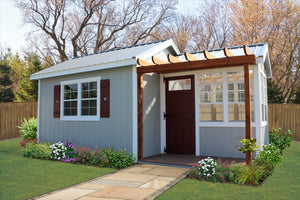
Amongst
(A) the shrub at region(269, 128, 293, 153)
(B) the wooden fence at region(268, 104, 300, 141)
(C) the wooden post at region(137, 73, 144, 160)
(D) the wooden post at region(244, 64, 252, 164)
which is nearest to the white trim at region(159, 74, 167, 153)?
(C) the wooden post at region(137, 73, 144, 160)

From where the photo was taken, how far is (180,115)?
7141 mm

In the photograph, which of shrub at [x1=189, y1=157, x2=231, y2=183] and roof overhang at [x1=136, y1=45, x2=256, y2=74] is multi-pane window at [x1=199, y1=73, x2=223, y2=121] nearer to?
roof overhang at [x1=136, y1=45, x2=256, y2=74]

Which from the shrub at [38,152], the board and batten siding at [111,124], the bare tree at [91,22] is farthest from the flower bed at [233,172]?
the bare tree at [91,22]

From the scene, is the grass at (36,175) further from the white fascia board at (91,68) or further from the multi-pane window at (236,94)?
the multi-pane window at (236,94)

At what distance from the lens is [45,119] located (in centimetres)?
876

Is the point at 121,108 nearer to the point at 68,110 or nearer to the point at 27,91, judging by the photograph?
the point at 68,110

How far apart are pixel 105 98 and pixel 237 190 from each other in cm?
425

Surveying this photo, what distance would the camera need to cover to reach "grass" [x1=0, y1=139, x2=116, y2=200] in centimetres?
420

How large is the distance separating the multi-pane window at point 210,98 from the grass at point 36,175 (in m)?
2.97

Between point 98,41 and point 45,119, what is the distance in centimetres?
1257

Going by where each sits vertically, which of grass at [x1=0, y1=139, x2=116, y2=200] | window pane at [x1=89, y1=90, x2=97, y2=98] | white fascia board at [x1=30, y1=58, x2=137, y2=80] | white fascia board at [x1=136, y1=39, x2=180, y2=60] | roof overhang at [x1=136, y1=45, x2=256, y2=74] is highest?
white fascia board at [x1=136, y1=39, x2=180, y2=60]

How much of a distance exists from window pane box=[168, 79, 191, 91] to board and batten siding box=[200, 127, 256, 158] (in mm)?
1266

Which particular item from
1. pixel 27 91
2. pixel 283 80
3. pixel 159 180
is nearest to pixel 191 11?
pixel 283 80

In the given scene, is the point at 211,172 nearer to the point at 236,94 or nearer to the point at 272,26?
the point at 236,94
